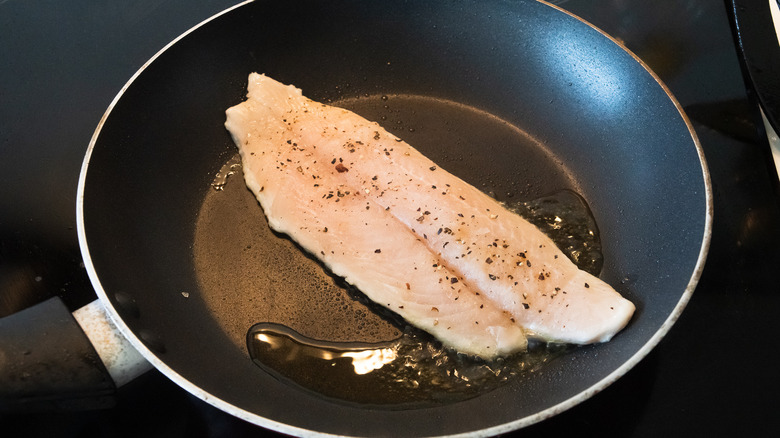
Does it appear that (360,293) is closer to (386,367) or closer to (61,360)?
(386,367)

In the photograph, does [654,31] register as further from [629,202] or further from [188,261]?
[188,261]

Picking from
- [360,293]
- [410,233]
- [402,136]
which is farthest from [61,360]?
[402,136]

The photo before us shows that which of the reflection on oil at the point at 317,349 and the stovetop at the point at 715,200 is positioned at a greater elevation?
the stovetop at the point at 715,200

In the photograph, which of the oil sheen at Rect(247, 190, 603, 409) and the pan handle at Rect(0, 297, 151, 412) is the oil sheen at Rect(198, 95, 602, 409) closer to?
the oil sheen at Rect(247, 190, 603, 409)

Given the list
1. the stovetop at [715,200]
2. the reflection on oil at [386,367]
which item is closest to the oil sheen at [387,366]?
the reflection on oil at [386,367]

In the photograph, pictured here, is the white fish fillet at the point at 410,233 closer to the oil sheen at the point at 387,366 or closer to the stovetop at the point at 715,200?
the oil sheen at the point at 387,366

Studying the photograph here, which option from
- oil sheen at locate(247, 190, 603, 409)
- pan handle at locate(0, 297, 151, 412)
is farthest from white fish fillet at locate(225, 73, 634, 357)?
pan handle at locate(0, 297, 151, 412)

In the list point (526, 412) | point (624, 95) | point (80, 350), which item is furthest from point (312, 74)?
point (526, 412)
